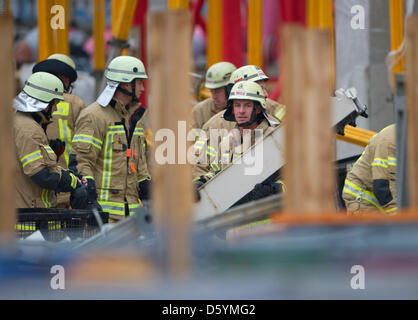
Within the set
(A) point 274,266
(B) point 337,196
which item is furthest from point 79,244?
(B) point 337,196

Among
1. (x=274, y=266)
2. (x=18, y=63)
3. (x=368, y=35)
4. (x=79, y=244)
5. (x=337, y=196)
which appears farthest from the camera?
(x=18, y=63)

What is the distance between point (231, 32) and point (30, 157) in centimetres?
580

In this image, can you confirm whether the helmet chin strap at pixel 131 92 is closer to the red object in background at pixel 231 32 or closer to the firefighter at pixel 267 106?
the firefighter at pixel 267 106

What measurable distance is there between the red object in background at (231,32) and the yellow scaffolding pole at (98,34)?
72.0 inches

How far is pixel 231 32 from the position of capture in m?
14.1

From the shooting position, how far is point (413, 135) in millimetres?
5273

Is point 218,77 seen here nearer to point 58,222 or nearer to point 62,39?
point 62,39

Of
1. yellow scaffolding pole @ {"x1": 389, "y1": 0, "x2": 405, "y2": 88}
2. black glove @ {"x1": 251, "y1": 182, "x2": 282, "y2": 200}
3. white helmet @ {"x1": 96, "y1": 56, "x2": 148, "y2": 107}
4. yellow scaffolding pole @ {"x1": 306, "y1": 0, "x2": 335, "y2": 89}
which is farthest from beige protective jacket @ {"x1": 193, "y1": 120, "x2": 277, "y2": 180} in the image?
yellow scaffolding pole @ {"x1": 389, "y1": 0, "x2": 405, "y2": 88}

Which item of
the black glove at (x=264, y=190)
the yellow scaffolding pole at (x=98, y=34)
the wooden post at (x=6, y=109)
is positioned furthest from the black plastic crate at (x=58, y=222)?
the yellow scaffolding pole at (x=98, y=34)

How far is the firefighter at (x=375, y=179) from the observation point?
915 cm
